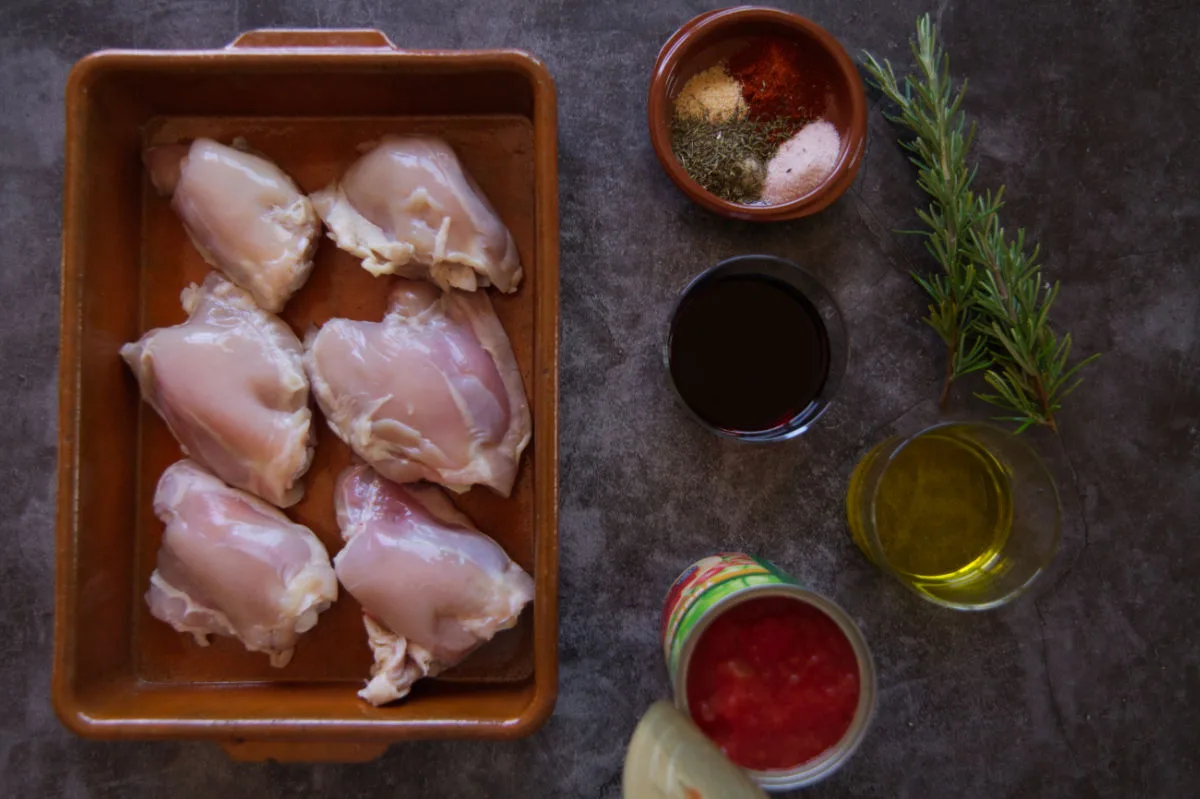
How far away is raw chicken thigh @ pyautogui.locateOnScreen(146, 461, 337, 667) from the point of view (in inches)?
42.6

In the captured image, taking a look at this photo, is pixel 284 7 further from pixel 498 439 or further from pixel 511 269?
pixel 498 439

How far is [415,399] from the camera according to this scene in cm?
109

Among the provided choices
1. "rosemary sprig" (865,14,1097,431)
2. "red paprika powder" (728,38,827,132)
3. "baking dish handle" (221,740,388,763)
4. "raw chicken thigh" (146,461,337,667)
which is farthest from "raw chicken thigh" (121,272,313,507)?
"rosemary sprig" (865,14,1097,431)

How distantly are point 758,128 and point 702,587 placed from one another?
0.62m

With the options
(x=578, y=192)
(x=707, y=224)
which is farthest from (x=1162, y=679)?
(x=578, y=192)

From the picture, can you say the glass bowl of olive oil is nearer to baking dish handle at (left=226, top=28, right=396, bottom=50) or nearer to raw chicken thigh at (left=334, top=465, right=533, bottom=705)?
raw chicken thigh at (left=334, top=465, right=533, bottom=705)

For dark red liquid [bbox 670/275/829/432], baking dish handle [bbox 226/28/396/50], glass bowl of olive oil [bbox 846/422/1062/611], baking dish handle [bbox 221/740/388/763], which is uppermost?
baking dish handle [bbox 226/28/396/50]

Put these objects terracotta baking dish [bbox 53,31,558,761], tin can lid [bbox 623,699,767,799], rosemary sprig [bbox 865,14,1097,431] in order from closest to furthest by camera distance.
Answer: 1. tin can lid [bbox 623,699,767,799]
2. terracotta baking dish [bbox 53,31,558,761]
3. rosemary sprig [bbox 865,14,1097,431]

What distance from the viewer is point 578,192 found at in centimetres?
120

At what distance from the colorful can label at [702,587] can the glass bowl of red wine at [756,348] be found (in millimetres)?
173

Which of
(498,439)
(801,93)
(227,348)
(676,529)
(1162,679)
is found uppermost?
(801,93)

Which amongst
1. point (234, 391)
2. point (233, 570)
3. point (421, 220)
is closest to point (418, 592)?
point (233, 570)

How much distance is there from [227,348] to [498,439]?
37 cm

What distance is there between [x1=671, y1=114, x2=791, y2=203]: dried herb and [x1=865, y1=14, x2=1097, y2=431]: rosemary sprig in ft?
0.60
